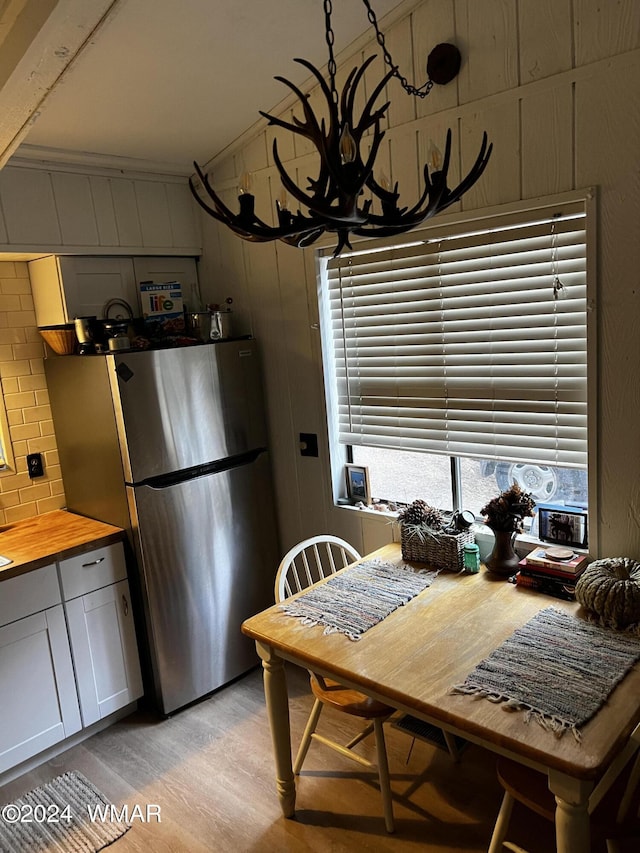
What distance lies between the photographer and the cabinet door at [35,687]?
8.16 feet

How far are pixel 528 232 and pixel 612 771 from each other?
5.31 ft

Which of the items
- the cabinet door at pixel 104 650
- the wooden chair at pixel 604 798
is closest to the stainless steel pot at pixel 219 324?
the cabinet door at pixel 104 650

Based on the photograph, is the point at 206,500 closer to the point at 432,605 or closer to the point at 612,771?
the point at 432,605

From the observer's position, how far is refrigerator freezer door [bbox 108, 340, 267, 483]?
2.67m

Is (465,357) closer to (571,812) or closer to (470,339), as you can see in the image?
(470,339)

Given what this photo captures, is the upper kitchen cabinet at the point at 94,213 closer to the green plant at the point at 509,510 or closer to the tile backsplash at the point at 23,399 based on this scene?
the tile backsplash at the point at 23,399

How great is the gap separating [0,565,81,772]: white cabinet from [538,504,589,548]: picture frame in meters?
1.94

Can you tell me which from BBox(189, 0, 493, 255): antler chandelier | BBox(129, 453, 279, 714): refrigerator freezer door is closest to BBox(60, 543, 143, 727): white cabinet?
BBox(129, 453, 279, 714): refrigerator freezer door

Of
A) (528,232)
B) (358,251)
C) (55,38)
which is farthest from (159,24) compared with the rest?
(528,232)

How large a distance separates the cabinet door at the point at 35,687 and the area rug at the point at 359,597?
1.09 m

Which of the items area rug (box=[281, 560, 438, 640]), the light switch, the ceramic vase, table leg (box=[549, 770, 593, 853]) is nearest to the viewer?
table leg (box=[549, 770, 593, 853])

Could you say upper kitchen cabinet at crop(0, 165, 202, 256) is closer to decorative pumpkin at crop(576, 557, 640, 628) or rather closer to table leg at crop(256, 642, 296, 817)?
table leg at crop(256, 642, 296, 817)

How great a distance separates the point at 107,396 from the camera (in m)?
2.68

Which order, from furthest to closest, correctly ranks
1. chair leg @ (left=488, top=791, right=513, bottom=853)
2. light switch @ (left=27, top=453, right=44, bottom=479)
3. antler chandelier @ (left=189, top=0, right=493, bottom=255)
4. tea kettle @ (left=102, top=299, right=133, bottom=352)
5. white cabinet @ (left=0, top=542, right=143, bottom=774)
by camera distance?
light switch @ (left=27, top=453, right=44, bottom=479)
tea kettle @ (left=102, top=299, right=133, bottom=352)
white cabinet @ (left=0, top=542, right=143, bottom=774)
chair leg @ (left=488, top=791, right=513, bottom=853)
antler chandelier @ (left=189, top=0, right=493, bottom=255)
